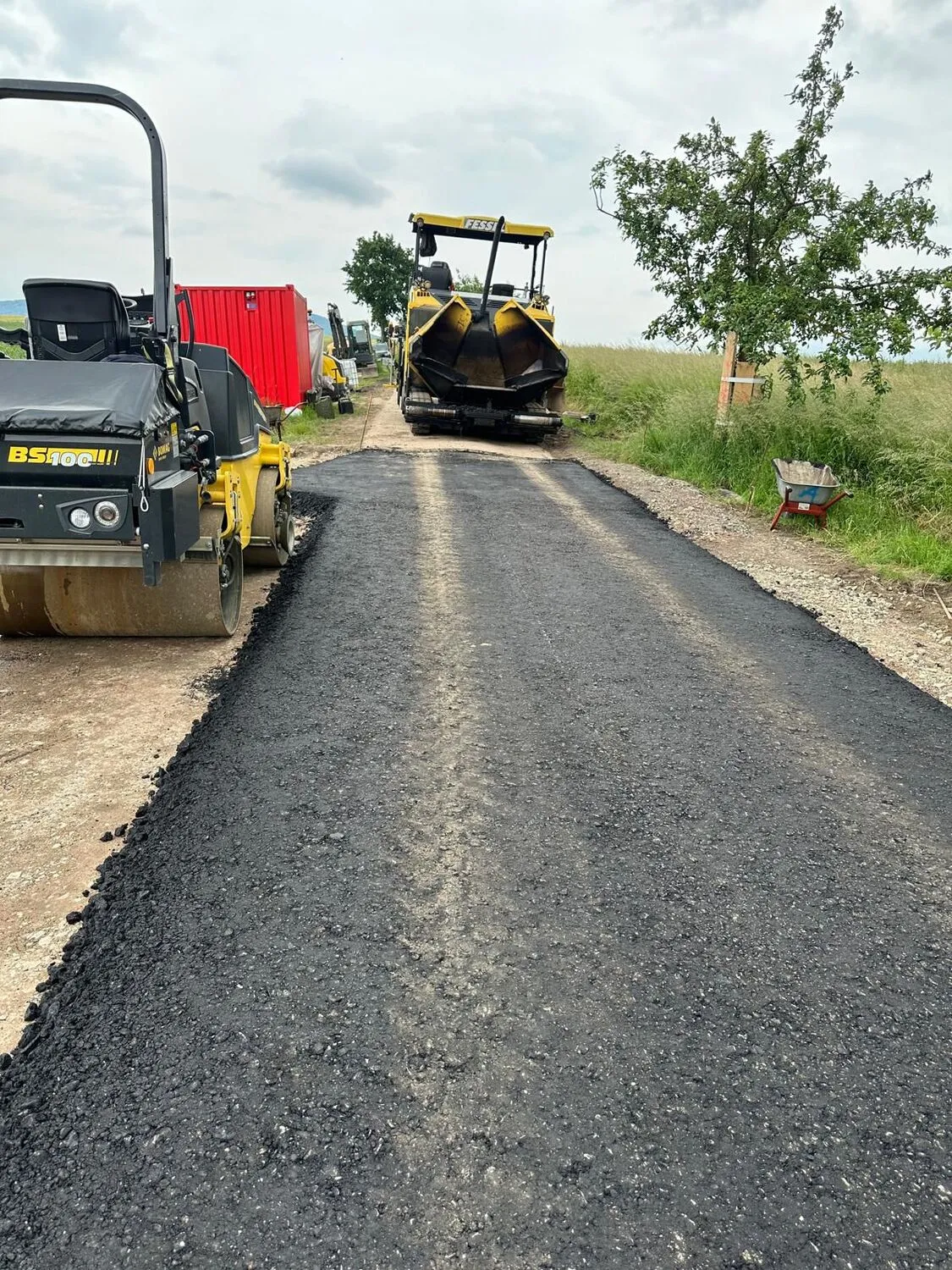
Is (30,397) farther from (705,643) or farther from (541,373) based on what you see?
(541,373)

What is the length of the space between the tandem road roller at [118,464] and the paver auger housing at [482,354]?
347 inches

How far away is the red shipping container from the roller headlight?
1378 cm

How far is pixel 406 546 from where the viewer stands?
762 cm

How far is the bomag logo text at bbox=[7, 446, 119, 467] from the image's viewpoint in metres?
4.01

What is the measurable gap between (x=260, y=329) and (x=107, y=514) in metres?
15.0

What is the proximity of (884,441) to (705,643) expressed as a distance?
19.4 feet

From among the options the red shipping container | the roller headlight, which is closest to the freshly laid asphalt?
the roller headlight

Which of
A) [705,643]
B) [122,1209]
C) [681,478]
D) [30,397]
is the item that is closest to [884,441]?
[681,478]

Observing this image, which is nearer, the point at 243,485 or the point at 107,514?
the point at 107,514

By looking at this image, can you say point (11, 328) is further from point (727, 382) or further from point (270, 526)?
point (727, 382)

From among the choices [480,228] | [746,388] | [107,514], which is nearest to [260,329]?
[480,228]

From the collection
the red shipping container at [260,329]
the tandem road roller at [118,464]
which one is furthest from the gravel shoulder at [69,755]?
the red shipping container at [260,329]

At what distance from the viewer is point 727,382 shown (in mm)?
12078

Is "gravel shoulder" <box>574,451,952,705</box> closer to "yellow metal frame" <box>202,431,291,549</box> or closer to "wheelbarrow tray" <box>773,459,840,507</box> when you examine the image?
"wheelbarrow tray" <box>773,459,840,507</box>
